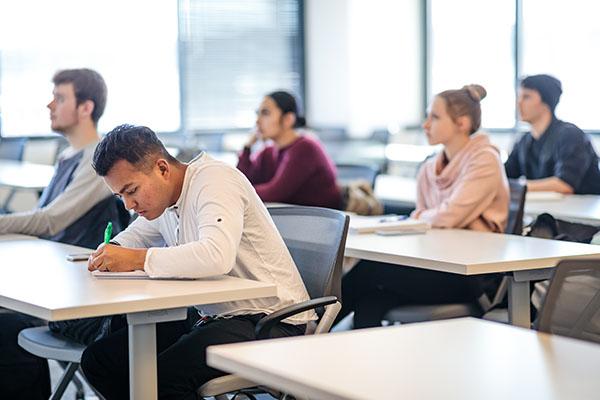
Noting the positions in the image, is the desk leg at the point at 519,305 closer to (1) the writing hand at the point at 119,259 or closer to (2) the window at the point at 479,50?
(1) the writing hand at the point at 119,259

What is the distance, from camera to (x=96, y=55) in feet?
31.0

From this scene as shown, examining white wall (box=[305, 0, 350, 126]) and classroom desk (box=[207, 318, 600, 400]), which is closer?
classroom desk (box=[207, 318, 600, 400])

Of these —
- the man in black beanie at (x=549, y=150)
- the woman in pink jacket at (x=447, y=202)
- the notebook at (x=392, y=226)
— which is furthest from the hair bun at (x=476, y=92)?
the man in black beanie at (x=549, y=150)

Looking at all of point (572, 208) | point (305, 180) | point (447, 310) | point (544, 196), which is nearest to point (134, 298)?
point (447, 310)

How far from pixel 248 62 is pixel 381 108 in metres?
1.34

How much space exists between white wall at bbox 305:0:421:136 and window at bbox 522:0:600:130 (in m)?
1.51

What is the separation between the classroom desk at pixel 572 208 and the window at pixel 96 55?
479cm

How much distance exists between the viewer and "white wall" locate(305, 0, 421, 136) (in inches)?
403

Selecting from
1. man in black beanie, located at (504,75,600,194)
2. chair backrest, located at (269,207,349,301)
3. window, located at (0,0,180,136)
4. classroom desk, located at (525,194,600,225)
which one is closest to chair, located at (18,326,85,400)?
chair backrest, located at (269,207,349,301)

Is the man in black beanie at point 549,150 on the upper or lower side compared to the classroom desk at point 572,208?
upper

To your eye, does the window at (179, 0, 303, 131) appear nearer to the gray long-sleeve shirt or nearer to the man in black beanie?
the man in black beanie

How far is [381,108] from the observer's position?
34.3 ft

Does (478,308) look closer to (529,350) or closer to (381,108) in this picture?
(529,350)

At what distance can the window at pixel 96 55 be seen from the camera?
9125 millimetres
